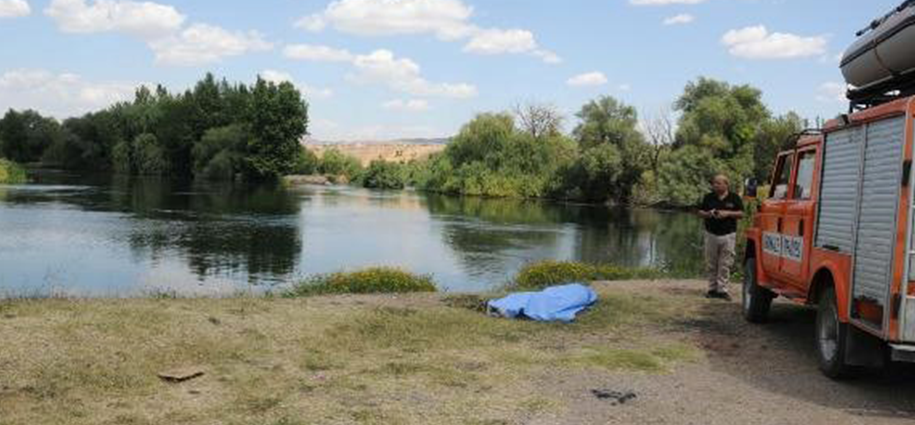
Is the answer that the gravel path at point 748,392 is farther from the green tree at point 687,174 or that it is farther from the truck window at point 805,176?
the green tree at point 687,174

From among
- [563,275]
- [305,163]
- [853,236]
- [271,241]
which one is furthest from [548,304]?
[305,163]

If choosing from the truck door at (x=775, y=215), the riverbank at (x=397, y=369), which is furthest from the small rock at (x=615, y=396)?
the truck door at (x=775, y=215)

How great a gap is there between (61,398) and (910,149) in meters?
7.08

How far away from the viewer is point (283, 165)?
323ft

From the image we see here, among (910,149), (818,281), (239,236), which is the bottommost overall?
(239,236)

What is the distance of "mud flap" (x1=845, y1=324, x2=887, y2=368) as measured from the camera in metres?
7.83

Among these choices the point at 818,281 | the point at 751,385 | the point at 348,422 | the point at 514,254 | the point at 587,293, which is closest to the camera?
the point at 348,422

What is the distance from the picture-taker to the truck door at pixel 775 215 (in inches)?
405

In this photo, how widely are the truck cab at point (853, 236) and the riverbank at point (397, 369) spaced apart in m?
0.54

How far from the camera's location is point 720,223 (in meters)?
13.0

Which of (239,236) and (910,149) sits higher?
(910,149)

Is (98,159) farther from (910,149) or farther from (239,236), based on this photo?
(910,149)

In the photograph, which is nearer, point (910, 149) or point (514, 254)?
point (910, 149)

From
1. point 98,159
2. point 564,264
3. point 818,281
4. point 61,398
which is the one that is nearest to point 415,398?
point 61,398
